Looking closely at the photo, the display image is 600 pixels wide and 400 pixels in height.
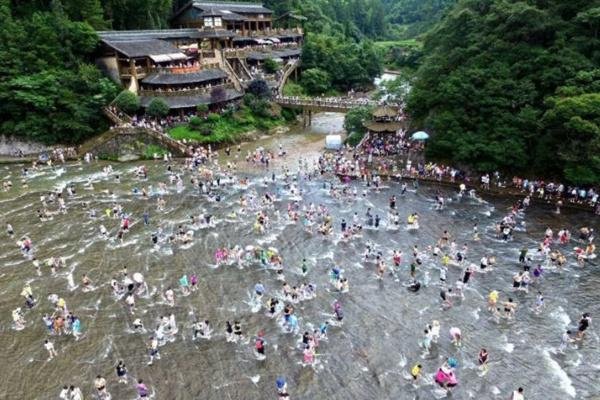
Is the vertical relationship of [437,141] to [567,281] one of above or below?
above

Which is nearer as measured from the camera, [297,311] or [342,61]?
[297,311]

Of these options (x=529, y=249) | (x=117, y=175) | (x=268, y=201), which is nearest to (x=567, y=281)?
(x=529, y=249)

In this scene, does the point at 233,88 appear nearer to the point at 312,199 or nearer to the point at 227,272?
the point at 312,199

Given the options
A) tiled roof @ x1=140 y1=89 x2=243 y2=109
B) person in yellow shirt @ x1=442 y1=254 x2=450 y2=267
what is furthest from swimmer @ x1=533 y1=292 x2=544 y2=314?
tiled roof @ x1=140 y1=89 x2=243 y2=109

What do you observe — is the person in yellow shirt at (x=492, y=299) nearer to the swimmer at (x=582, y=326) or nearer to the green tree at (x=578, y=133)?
the swimmer at (x=582, y=326)

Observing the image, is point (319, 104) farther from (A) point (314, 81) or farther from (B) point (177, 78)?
(B) point (177, 78)

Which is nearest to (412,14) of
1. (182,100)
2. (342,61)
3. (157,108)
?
(342,61)
